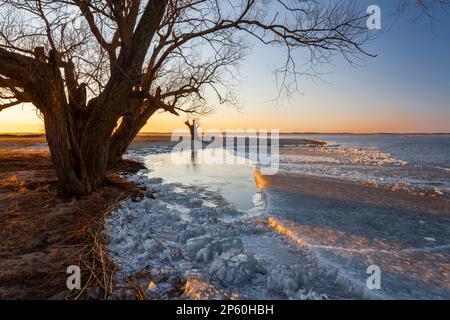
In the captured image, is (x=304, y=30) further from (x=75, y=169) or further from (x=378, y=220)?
(x=75, y=169)

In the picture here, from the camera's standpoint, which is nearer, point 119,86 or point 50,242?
point 50,242

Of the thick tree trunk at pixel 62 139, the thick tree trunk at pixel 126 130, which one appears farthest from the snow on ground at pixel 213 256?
the thick tree trunk at pixel 126 130

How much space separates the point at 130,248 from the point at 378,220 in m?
3.70

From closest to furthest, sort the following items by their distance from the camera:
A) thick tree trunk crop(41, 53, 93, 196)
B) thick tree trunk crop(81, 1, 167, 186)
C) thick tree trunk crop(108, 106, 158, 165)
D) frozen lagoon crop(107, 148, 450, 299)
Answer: frozen lagoon crop(107, 148, 450, 299) → thick tree trunk crop(41, 53, 93, 196) → thick tree trunk crop(81, 1, 167, 186) → thick tree trunk crop(108, 106, 158, 165)

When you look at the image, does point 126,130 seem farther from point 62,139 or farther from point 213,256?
point 213,256

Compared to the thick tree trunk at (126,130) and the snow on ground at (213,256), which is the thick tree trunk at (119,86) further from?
the thick tree trunk at (126,130)

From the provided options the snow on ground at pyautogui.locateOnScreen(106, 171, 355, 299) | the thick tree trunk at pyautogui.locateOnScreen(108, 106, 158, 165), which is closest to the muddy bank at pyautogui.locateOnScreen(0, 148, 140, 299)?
the snow on ground at pyautogui.locateOnScreen(106, 171, 355, 299)

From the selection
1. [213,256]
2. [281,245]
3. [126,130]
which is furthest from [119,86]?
[126,130]

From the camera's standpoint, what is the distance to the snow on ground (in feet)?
8.29

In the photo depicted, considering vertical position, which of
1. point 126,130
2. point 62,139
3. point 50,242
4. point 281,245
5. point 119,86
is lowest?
point 281,245

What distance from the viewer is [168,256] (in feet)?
10.3

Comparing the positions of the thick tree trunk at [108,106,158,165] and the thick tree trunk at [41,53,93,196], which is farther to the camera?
the thick tree trunk at [108,106,158,165]

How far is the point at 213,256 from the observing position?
3166 millimetres

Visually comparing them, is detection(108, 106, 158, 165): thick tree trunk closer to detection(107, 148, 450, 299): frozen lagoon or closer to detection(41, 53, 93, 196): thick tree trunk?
detection(107, 148, 450, 299): frozen lagoon
